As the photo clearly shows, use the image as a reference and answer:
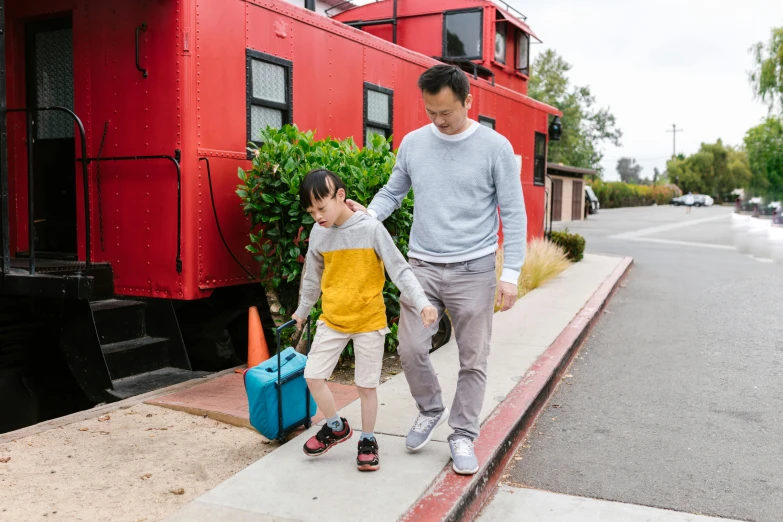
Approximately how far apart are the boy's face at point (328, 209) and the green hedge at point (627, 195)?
5244 centimetres

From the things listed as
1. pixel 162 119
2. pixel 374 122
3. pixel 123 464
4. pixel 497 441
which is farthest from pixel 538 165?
pixel 123 464

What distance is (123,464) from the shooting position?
161 inches

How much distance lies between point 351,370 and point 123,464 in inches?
88.4

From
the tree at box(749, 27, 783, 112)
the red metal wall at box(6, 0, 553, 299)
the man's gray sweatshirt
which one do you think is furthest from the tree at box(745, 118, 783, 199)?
the man's gray sweatshirt

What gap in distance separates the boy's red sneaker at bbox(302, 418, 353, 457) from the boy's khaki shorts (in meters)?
0.35

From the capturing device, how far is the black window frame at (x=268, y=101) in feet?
20.4

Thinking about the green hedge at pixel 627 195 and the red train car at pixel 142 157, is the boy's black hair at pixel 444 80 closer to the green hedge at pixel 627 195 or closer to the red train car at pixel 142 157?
the red train car at pixel 142 157

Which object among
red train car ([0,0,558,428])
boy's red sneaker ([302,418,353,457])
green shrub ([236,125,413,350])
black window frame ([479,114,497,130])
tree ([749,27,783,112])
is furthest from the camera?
tree ([749,27,783,112])

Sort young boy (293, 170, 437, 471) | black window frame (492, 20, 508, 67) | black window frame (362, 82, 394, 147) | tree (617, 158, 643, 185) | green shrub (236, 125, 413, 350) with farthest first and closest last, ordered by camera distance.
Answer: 1. tree (617, 158, 643, 185)
2. black window frame (492, 20, 508, 67)
3. black window frame (362, 82, 394, 147)
4. green shrub (236, 125, 413, 350)
5. young boy (293, 170, 437, 471)

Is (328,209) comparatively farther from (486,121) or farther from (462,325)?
(486,121)

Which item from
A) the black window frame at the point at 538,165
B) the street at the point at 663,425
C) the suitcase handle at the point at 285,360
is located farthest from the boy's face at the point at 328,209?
the black window frame at the point at 538,165

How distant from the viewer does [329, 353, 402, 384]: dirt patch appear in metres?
5.78

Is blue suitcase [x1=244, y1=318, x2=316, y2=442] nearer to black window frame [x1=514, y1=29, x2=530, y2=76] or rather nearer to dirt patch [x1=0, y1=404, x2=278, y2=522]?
dirt patch [x1=0, y1=404, x2=278, y2=522]

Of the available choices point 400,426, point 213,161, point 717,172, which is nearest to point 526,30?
point 213,161
